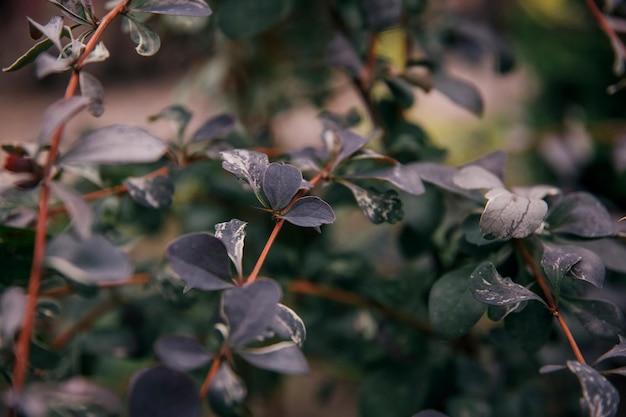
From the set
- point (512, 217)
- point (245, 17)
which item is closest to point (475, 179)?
point (512, 217)

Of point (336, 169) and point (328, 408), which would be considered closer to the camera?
point (336, 169)

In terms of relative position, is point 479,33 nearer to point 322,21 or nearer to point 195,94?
point 322,21

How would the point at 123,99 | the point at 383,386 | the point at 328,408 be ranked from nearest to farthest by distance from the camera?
the point at 383,386, the point at 328,408, the point at 123,99

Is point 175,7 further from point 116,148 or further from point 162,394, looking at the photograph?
point 162,394

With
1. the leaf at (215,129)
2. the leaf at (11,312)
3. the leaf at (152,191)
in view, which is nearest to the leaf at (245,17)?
the leaf at (215,129)

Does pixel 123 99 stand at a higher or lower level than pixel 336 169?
lower

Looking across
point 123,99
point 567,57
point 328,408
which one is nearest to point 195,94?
point 328,408

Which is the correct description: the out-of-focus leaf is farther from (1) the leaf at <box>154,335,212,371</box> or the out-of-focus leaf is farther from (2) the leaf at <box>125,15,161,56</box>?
(1) the leaf at <box>154,335,212,371</box>
